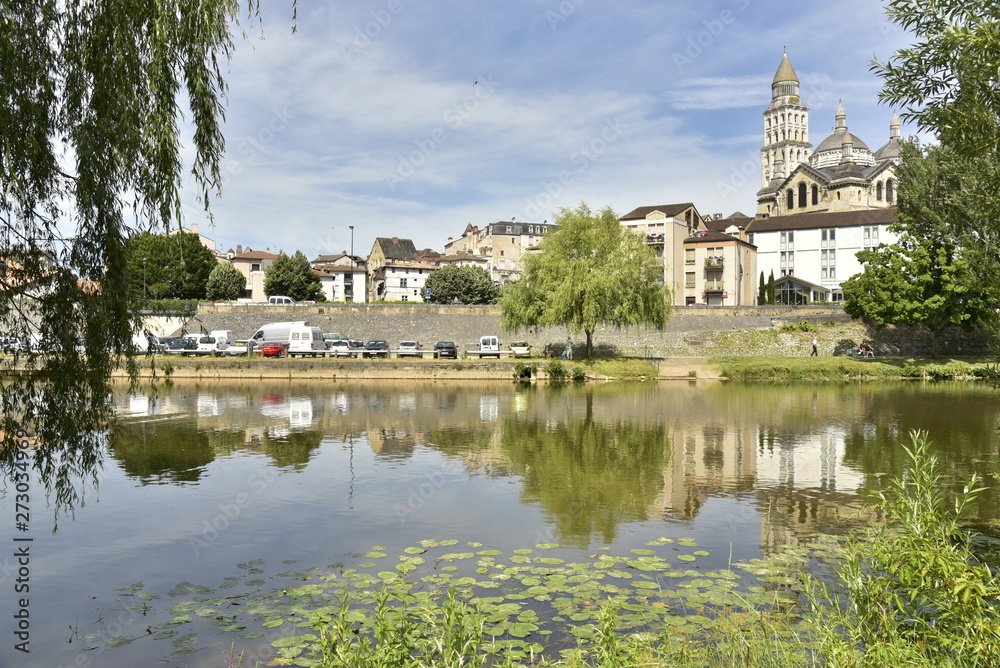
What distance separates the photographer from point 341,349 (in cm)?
5241

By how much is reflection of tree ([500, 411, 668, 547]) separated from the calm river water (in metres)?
0.08

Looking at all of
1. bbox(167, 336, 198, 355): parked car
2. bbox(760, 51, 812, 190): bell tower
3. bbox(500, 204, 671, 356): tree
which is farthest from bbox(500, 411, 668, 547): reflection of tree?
bbox(760, 51, 812, 190): bell tower

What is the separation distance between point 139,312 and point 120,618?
12.7ft

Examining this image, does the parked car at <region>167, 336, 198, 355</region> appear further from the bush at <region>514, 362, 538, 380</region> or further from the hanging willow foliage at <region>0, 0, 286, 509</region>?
the hanging willow foliage at <region>0, 0, 286, 509</region>

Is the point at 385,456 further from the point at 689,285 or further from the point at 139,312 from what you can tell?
the point at 689,285

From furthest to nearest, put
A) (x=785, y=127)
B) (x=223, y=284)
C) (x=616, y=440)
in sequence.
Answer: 1. (x=785, y=127)
2. (x=223, y=284)
3. (x=616, y=440)

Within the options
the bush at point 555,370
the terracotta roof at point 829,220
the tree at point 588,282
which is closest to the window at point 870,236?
the terracotta roof at point 829,220

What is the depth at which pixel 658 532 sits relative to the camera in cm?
1199

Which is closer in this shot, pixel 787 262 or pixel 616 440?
pixel 616 440

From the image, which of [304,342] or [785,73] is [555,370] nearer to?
[304,342]

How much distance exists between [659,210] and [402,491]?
256ft

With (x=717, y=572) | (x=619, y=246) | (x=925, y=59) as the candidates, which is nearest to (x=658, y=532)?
(x=717, y=572)

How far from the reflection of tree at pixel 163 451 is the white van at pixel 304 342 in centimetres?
2711

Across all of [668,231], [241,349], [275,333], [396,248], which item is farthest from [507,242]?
[241,349]
